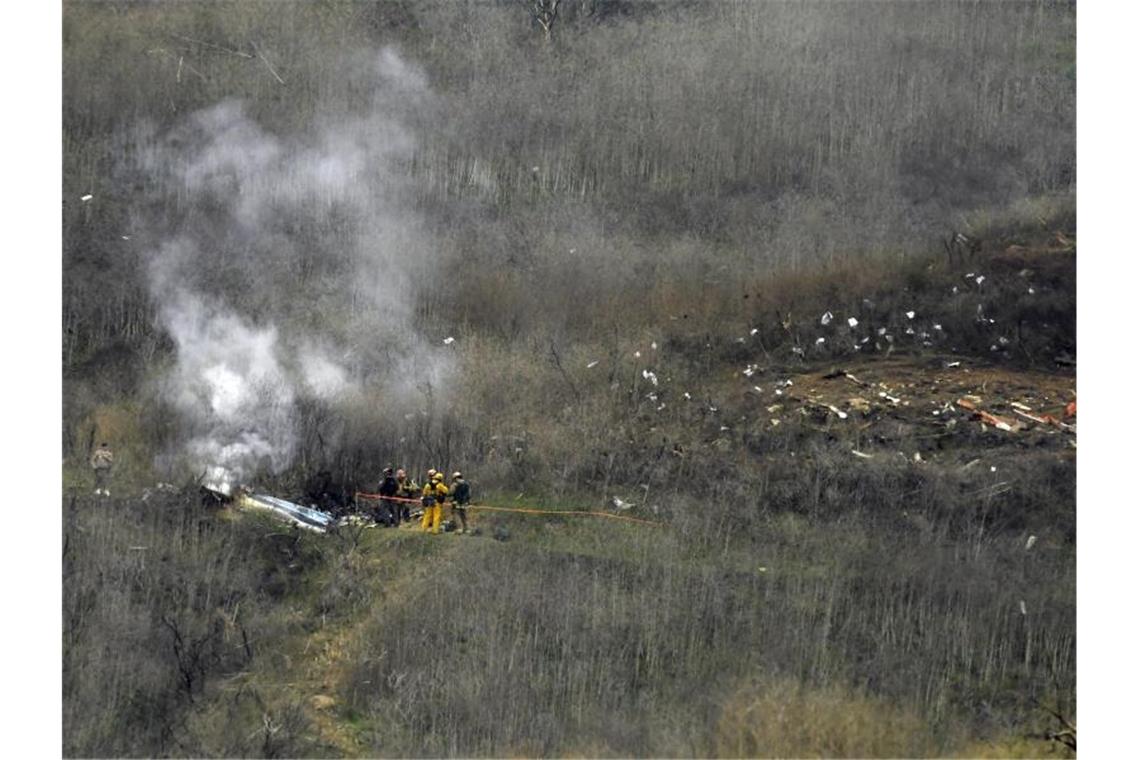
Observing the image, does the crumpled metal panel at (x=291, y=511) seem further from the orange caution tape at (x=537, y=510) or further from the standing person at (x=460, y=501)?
the standing person at (x=460, y=501)

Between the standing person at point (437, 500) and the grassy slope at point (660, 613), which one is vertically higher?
the standing person at point (437, 500)

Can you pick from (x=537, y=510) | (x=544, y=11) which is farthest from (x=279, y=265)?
(x=544, y=11)

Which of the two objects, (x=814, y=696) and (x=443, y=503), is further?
(x=443, y=503)

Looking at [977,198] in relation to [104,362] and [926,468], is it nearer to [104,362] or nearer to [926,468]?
[926,468]

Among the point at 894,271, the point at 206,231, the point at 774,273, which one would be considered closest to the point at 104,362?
the point at 206,231

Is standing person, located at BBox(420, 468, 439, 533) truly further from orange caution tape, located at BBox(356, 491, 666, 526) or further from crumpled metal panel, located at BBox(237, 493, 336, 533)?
crumpled metal panel, located at BBox(237, 493, 336, 533)

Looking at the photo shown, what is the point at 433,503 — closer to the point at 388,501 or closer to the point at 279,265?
the point at 388,501

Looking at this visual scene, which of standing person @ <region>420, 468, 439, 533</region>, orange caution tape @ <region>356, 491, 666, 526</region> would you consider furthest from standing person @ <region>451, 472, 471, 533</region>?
standing person @ <region>420, 468, 439, 533</region>

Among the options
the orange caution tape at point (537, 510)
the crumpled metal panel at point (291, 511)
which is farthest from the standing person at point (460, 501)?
the crumpled metal panel at point (291, 511)
